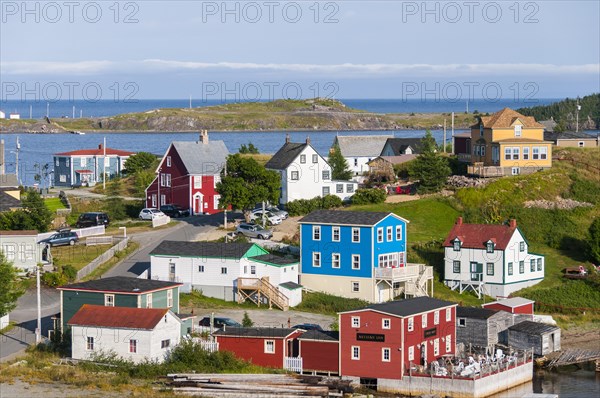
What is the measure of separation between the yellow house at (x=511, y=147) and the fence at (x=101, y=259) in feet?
85.2

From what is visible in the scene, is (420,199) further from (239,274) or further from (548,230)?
(239,274)

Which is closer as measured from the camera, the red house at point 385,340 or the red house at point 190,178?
the red house at point 385,340

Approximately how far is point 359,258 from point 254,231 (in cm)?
1060

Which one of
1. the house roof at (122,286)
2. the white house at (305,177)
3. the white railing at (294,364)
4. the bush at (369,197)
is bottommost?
the white railing at (294,364)

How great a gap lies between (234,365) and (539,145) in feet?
130

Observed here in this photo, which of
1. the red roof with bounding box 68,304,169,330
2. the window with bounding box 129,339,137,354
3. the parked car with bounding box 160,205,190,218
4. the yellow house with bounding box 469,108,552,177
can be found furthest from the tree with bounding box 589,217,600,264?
the window with bounding box 129,339,137,354

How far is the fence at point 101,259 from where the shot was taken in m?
62.1

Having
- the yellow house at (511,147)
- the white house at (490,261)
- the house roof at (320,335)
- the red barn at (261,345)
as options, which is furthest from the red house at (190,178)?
the red barn at (261,345)

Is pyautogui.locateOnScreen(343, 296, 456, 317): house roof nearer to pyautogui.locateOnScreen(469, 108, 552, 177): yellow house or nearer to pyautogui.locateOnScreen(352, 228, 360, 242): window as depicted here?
pyautogui.locateOnScreen(352, 228, 360, 242): window

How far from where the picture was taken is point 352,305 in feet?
193

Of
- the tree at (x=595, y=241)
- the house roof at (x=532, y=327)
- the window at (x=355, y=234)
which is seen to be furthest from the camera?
the tree at (x=595, y=241)

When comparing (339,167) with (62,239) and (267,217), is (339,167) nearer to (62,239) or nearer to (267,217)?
(267,217)

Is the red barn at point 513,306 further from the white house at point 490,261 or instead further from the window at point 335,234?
the window at point 335,234

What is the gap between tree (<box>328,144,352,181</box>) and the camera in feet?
301
